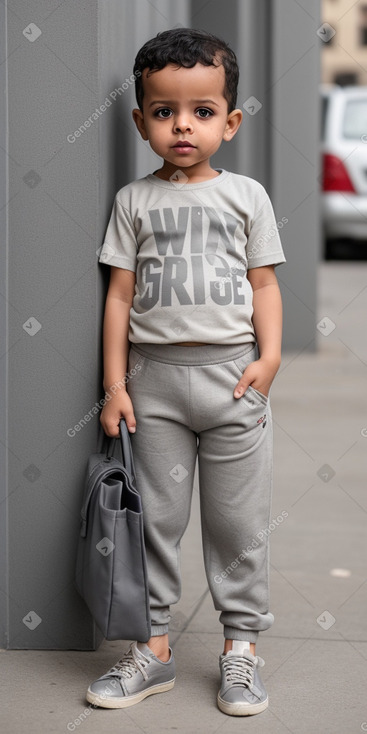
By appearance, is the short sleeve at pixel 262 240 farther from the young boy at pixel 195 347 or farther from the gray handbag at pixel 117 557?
the gray handbag at pixel 117 557

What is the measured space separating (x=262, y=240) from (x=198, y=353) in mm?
343

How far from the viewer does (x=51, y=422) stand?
10.9ft

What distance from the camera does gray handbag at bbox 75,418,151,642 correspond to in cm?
297

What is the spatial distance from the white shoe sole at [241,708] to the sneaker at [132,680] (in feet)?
0.67

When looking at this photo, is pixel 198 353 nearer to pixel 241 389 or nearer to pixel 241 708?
pixel 241 389

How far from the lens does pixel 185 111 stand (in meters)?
2.97

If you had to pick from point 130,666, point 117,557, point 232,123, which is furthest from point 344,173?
point 117,557

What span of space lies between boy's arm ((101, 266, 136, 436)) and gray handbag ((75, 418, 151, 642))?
11cm

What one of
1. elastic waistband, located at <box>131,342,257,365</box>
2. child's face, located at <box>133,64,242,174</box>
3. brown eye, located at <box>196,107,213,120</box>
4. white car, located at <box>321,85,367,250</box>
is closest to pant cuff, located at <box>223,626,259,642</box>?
elastic waistband, located at <box>131,342,257,365</box>

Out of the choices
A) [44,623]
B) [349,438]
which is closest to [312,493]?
[349,438]

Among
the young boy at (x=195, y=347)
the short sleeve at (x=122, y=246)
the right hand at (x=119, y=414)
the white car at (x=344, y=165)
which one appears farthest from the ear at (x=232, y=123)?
the white car at (x=344, y=165)

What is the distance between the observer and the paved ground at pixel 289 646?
3.01m

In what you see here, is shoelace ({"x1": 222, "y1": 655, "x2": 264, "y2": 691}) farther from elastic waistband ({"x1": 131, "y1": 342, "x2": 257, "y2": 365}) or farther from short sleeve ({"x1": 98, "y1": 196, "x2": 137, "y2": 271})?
short sleeve ({"x1": 98, "y1": 196, "x2": 137, "y2": 271})

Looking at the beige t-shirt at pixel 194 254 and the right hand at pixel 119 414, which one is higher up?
the beige t-shirt at pixel 194 254
